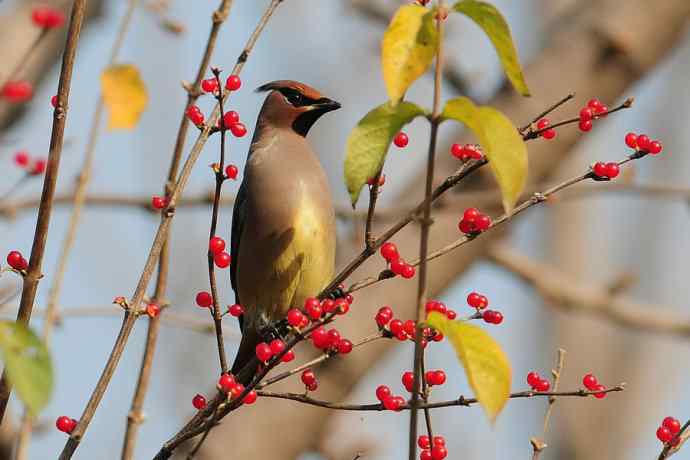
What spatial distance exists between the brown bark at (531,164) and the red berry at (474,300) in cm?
257

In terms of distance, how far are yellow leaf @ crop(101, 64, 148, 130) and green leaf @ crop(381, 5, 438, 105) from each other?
1.34m

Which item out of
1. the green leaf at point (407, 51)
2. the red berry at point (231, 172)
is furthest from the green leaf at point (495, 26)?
the red berry at point (231, 172)

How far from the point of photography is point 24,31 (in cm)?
565

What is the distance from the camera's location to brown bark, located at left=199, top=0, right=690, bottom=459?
525 cm

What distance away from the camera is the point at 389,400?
261 cm

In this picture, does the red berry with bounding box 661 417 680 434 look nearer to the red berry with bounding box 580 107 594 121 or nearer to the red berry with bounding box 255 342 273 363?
the red berry with bounding box 580 107 594 121

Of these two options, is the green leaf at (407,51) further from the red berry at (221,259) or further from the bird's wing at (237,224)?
the bird's wing at (237,224)

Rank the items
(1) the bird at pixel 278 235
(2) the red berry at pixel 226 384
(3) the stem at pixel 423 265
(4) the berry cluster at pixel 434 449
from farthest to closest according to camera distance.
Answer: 1. (1) the bird at pixel 278 235
2. (4) the berry cluster at pixel 434 449
3. (2) the red berry at pixel 226 384
4. (3) the stem at pixel 423 265

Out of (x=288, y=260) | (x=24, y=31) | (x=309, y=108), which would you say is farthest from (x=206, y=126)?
(x=24, y=31)

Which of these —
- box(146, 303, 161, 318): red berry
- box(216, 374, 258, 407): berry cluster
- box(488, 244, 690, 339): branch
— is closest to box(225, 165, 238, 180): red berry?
box(146, 303, 161, 318): red berry

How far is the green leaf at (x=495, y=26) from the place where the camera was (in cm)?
203

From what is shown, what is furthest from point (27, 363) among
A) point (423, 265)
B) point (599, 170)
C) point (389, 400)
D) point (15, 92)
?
point (15, 92)

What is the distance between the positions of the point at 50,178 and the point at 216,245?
55 centimetres

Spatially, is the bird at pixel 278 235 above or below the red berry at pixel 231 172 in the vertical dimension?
above
